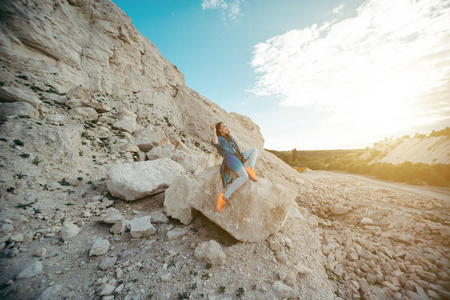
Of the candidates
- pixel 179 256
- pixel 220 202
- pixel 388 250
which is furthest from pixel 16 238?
pixel 388 250

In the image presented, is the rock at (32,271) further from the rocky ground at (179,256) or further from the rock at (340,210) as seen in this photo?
the rock at (340,210)

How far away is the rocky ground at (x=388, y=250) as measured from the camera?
3.85 m

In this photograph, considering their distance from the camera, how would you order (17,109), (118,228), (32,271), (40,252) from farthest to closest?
(17,109) → (118,228) → (40,252) → (32,271)

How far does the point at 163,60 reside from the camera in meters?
22.6

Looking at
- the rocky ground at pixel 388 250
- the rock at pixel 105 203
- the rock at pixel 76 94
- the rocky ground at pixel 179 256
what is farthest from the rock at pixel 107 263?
the rock at pixel 76 94

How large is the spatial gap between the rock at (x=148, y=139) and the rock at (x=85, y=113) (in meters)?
2.70

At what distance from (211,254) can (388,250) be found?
5.91 metres

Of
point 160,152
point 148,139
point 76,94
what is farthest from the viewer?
point 148,139

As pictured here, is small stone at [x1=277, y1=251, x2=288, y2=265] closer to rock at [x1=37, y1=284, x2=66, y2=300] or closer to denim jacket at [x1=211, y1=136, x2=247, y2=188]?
denim jacket at [x1=211, y1=136, x2=247, y2=188]

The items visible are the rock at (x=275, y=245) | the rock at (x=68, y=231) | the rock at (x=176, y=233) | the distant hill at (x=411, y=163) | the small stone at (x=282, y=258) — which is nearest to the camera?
the small stone at (x=282, y=258)

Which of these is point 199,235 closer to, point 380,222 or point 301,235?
point 301,235

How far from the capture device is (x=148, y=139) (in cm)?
1073

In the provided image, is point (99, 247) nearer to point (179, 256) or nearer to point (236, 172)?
point (179, 256)

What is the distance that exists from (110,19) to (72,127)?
56.2 feet
